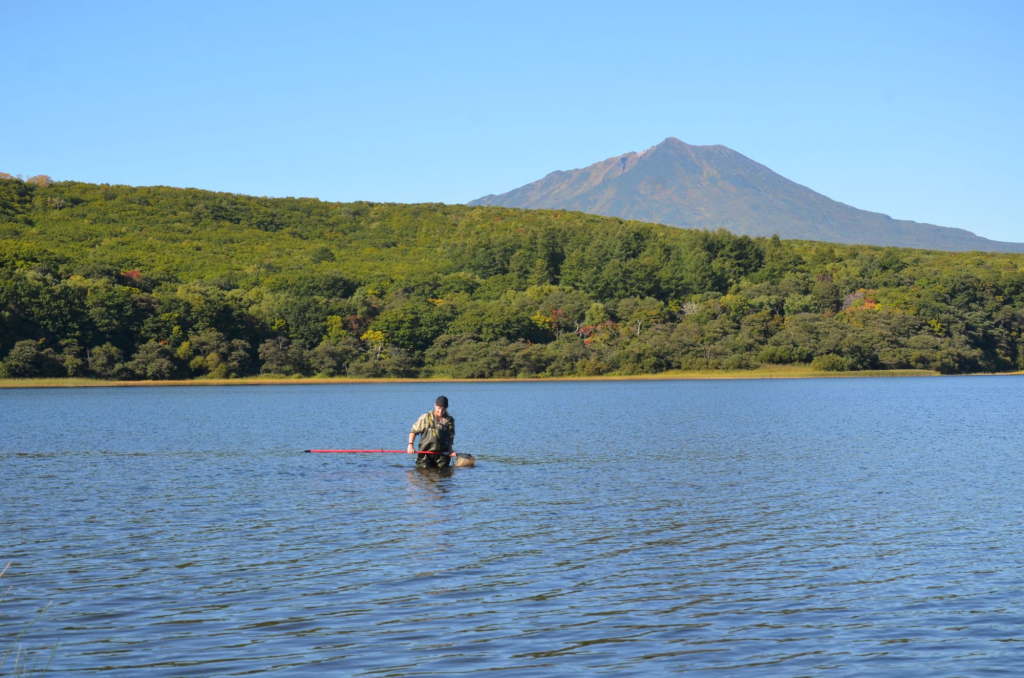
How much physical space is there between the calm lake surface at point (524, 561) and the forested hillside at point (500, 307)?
86604 millimetres

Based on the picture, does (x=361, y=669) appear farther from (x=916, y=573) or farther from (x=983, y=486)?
(x=983, y=486)

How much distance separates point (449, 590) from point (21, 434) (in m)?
37.8

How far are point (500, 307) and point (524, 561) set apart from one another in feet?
415

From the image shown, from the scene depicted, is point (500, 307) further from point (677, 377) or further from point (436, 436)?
point (436, 436)

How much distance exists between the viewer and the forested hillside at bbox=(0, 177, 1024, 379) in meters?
119

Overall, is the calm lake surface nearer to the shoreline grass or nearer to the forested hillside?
the forested hillside

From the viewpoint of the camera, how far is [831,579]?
15305 mm

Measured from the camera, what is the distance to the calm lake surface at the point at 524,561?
11859mm

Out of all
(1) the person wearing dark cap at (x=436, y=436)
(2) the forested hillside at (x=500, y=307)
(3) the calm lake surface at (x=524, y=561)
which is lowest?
(3) the calm lake surface at (x=524, y=561)

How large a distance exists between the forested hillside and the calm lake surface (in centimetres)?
8660

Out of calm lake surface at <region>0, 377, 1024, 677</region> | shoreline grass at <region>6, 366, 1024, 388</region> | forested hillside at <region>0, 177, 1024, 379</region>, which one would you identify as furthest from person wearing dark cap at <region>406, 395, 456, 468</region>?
shoreline grass at <region>6, 366, 1024, 388</region>

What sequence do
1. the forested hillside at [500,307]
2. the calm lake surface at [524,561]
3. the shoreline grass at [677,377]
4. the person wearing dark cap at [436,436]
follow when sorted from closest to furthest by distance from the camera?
the calm lake surface at [524,561] < the person wearing dark cap at [436,436] < the forested hillside at [500,307] < the shoreline grass at [677,377]

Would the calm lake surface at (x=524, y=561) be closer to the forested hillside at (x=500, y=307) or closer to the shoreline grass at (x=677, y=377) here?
A: the forested hillside at (x=500, y=307)

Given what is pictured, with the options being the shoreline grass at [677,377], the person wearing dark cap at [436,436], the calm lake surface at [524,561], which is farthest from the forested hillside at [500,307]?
the person wearing dark cap at [436,436]
